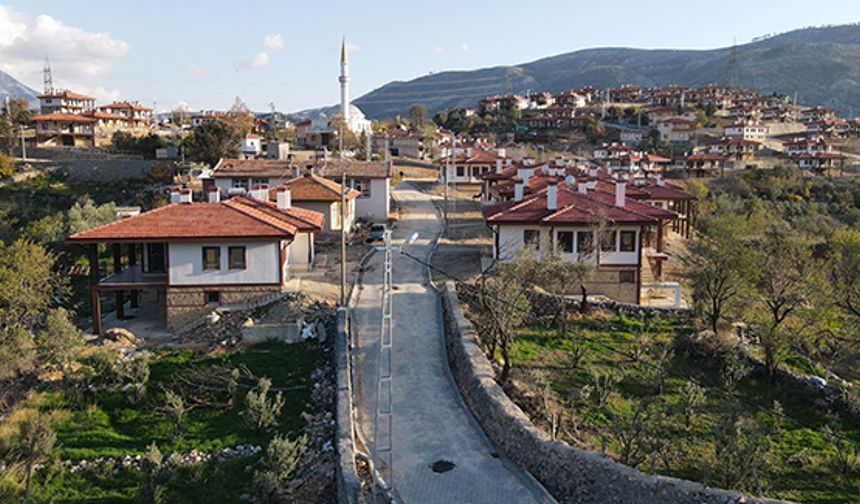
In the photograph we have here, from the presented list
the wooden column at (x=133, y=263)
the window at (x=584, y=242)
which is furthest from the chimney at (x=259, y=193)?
the window at (x=584, y=242)

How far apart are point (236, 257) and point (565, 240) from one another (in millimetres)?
11789

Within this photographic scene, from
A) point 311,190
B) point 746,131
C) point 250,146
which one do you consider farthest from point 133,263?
point 746,131

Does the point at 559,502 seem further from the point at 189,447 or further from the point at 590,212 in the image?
the point at 590,212

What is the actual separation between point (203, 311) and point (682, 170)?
70474mm

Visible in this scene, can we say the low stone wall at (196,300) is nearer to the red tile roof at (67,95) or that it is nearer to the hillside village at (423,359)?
the hillside village at (423,359)

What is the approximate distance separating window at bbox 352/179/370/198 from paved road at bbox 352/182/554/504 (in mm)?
16187

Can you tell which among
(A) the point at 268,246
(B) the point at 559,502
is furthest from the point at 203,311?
(B) the point at 559,502

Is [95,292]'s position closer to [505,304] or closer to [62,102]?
[505,304]

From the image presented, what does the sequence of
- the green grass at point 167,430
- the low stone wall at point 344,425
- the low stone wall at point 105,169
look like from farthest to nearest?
the low stone wall at point 105,169 → the green grass at point 167,430 → the low stone wall at point 344,425

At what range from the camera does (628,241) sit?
25438mm

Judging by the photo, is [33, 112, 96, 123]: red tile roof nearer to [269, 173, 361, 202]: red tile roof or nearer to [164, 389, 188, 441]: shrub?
[269, 173, 361, 202]: red tile roof

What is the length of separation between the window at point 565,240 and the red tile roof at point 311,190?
12231mm

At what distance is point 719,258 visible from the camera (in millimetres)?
20812

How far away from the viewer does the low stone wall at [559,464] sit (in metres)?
10.7
